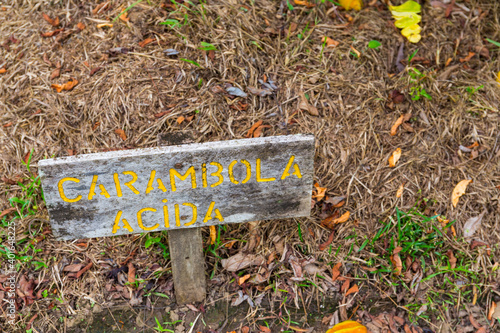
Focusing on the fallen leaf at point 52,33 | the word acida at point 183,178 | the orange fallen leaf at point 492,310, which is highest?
the fallen leaf at point 52,33

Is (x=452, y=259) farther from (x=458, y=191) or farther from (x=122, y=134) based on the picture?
(x=122, y=134)

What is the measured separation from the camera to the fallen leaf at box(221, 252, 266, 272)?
2.67 meters

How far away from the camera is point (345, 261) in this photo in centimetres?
267

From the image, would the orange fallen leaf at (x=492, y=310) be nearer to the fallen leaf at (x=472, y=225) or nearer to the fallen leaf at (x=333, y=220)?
the fallen leaf at (x=472, y=225)

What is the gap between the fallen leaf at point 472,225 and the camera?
2.74 meters

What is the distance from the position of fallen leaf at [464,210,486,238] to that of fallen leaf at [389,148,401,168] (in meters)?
0.60

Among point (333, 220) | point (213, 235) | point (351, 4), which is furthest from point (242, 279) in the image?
point (351, 4)

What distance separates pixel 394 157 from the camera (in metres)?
2.87

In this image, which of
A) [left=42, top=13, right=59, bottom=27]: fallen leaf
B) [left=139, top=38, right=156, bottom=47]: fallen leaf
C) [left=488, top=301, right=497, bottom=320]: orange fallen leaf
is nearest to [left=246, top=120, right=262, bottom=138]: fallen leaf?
[left=139, top=38, right=156, bottom=47]: fallen leaf

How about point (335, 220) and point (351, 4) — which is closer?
point (335, 220)

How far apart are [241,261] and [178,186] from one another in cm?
93

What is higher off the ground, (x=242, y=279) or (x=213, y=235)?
(x=213, y=235)

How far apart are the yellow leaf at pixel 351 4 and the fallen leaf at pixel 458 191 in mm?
1541

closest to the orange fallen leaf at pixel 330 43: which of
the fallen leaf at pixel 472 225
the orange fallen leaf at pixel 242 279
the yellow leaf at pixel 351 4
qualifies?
the yellow leaf at pixel 351 4
